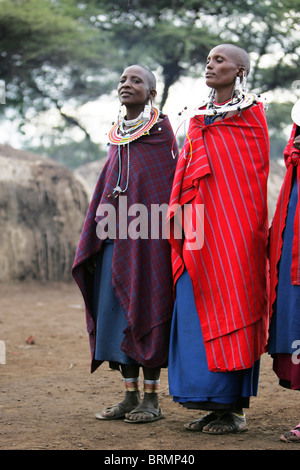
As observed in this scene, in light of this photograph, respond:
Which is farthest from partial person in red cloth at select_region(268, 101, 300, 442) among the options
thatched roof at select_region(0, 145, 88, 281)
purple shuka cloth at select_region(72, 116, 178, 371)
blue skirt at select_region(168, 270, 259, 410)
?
thatched roof at select_region(0, 145, 88, 281)

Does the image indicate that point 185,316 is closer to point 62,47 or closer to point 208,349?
point 208,349

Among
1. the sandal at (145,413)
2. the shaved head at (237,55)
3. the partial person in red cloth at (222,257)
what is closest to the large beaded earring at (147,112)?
the partial person in red cloth at (222,257)

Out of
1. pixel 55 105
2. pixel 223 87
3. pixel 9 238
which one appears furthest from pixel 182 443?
pixel 55 105

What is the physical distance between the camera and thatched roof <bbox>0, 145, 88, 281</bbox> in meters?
11.3

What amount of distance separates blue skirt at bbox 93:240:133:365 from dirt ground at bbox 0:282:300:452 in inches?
16.4

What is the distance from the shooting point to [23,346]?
6926mm

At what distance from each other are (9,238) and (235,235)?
8.08 m

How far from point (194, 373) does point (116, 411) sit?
742mm

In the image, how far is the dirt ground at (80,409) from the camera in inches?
142

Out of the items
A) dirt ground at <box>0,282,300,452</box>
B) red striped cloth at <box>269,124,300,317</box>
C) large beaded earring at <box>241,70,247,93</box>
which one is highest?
large beaded earring at <box>241,70,247,93</box>

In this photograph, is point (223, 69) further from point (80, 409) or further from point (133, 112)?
point (80, 409)

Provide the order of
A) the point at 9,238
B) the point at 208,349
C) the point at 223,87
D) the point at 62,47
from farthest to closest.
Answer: the point at 62,47 → the point at 9,238 → the point at 223,87 → the point at 208,349

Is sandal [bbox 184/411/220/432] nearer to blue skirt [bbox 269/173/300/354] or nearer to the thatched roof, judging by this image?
blue skirt [bbox 269/173/300/354]

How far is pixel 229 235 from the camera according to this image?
377cm
